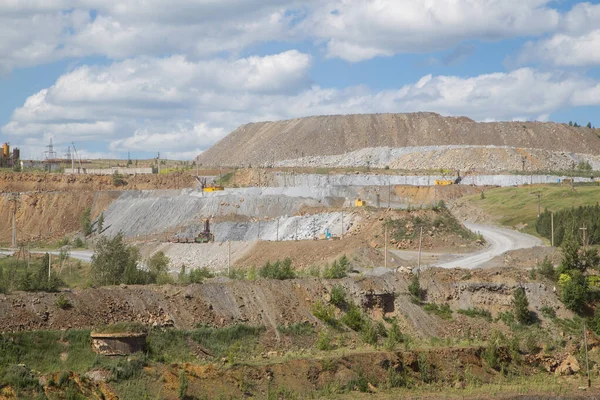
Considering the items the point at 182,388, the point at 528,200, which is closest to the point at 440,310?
the point at 182,388

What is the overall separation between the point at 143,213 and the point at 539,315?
187 ft

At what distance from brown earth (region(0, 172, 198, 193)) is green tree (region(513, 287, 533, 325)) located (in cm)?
7523

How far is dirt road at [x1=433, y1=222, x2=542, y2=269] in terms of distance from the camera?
2416 inches

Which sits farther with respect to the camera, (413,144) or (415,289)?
(413,144)

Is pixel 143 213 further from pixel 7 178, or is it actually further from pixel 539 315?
pixel 539 315

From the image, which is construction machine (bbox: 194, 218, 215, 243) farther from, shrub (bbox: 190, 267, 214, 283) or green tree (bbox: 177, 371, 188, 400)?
green tree (bbox: 177, 371, 188, 400)

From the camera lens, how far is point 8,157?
144m

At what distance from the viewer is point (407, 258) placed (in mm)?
64562

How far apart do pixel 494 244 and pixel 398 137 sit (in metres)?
116

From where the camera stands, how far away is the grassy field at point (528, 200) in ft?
299

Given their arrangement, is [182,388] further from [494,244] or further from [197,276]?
[494,244]

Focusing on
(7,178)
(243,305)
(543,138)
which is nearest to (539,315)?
(243,305)

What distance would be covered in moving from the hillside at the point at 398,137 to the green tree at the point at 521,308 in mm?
127635

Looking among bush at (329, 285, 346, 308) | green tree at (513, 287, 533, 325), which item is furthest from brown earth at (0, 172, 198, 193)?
green tree at (513, 287, 533, 325)
